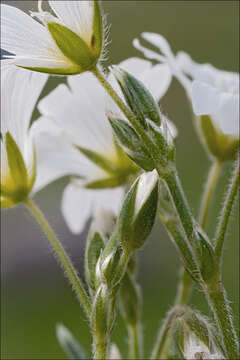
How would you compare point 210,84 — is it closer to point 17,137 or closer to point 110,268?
point 17,137

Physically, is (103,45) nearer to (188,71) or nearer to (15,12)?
(15,12)

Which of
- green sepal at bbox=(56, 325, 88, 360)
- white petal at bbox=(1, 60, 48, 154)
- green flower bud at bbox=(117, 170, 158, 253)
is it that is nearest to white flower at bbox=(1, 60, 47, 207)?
white petal at bbox=(1, 60, 48, 154)

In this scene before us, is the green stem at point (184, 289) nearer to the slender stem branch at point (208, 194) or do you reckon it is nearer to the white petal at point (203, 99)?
the slender stem branch at point (208, 194)

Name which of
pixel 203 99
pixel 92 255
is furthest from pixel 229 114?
pixel 92 255

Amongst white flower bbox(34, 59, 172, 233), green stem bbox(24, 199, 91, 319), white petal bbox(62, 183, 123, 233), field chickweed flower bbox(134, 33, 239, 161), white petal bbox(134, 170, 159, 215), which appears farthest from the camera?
white petal bbox(62, 183, 123, 233)

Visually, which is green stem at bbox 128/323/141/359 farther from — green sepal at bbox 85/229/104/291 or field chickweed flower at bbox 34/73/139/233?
field chickweed flower at bbox 34/73/139/233

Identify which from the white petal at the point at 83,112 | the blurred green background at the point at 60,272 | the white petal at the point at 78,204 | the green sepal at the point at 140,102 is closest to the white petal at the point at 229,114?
the green sepal at the point at 140,102

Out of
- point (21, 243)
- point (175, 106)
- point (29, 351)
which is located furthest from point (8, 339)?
point (175, 106)
